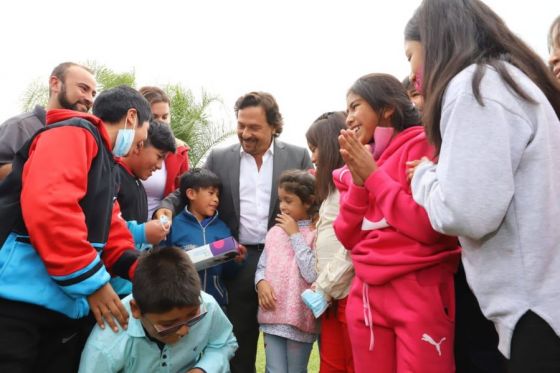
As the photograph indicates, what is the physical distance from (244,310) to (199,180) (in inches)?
37.4

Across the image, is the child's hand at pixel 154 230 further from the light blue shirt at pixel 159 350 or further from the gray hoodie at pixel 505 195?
the gray hoodie at pixel 505 195

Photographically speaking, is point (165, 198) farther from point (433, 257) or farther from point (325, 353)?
point (433, 257)

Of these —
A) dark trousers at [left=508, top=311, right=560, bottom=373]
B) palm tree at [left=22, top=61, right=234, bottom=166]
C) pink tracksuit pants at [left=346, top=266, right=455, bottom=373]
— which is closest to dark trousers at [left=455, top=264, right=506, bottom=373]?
pink tracksuit pants at [left=346, top=266, right=455, bottom=373]

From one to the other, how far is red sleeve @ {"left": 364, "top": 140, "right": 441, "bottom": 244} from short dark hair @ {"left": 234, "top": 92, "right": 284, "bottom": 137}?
188 cm

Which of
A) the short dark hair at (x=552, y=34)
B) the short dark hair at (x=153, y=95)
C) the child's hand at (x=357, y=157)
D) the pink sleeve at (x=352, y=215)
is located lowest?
the pink sleeve at (x=352, y=215)

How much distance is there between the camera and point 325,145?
3.47 meters

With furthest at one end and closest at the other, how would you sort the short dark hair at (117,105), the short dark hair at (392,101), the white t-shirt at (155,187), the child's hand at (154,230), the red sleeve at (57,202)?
1. the white t-shirt at (155,187)
2. the child's hand at (154,230)
3. the short dark hair at (117,105)
4. the short dark hair at (392,101)
5. the red sleeve at (57,202)

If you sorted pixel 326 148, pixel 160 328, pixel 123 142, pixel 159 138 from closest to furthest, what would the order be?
pixel 160 328 → pixel 123 142 → pixel 326 148 → pixel 159 138

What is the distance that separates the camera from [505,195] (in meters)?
1.54

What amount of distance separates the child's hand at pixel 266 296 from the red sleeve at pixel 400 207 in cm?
137

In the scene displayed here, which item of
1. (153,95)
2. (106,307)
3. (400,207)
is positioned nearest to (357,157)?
(400,207)

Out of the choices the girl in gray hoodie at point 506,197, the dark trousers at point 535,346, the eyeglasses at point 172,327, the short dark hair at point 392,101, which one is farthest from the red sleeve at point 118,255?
the dark trousers at point 535,346

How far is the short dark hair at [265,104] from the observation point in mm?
4074

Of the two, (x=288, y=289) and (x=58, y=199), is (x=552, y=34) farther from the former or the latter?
(x=58, y=199)
